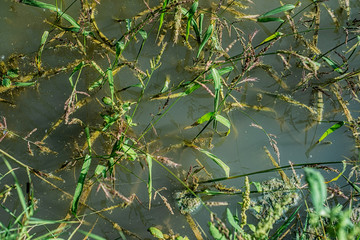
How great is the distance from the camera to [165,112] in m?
1.59

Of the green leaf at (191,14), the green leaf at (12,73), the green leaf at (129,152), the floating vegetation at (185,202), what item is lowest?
the floating vegetation at (185,202)

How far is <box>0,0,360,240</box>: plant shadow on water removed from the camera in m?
1.54

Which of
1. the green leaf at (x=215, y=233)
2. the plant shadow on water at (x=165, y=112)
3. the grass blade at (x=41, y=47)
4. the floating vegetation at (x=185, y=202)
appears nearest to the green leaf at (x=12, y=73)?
the plant shadow on water at (x=165, y=112)

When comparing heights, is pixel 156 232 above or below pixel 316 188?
below

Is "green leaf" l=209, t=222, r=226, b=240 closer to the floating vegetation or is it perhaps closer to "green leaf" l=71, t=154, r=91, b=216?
the floating vegetation

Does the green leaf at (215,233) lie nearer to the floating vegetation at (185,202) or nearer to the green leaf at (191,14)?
the floating vegetation at (185,202)

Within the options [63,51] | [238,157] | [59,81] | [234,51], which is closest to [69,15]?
[63,51]

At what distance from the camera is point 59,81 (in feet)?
5.15

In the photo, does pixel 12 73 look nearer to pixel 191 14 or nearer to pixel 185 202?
pixel 191 14

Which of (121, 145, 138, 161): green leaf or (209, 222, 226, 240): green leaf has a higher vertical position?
(121, 145, 138, 161): green leaf

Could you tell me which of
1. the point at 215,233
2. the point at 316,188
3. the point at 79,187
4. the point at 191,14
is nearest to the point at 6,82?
the point at 79,187

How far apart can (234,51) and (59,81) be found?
798 mm

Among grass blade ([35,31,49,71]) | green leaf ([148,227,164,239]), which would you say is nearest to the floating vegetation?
green leaf ([148,227,164,239])

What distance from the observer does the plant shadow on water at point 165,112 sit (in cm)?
154
